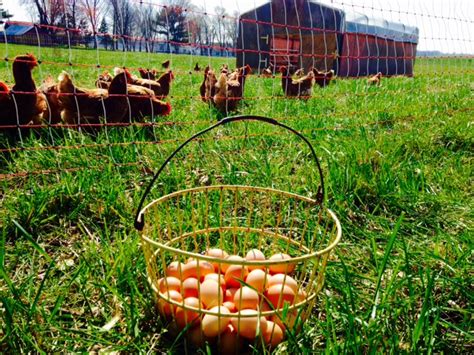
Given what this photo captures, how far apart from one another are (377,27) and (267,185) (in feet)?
42.4

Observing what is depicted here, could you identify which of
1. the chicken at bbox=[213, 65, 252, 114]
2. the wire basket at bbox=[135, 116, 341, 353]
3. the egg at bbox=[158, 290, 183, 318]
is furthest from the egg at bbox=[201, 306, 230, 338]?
the chicken at bbox=[213, 65, 252, 114]

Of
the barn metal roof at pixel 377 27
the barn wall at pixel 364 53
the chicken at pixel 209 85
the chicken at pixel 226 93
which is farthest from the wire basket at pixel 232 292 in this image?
the barn metal roof at pixel 377 27

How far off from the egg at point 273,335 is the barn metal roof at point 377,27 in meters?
12.2

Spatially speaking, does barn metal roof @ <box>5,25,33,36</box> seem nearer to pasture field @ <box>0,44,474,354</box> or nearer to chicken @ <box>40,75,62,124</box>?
pasture field @ <box>0,44,474,354</box>

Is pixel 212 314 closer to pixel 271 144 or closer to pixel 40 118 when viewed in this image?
pixel 271 144

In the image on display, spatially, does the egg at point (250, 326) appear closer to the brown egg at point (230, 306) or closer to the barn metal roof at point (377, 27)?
the brown egg at point (230, 306)

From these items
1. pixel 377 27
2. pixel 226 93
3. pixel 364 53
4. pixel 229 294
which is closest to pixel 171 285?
pixel 229 294

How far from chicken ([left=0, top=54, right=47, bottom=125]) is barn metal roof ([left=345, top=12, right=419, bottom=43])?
11.1 m

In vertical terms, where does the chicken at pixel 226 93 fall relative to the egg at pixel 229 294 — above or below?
above

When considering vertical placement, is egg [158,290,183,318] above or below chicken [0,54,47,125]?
below

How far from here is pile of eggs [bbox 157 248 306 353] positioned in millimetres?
1108

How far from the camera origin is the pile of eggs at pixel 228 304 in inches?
43.6

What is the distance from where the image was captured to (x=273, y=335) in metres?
1.12

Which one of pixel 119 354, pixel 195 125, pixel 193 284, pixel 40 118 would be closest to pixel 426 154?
pixel 195 125
